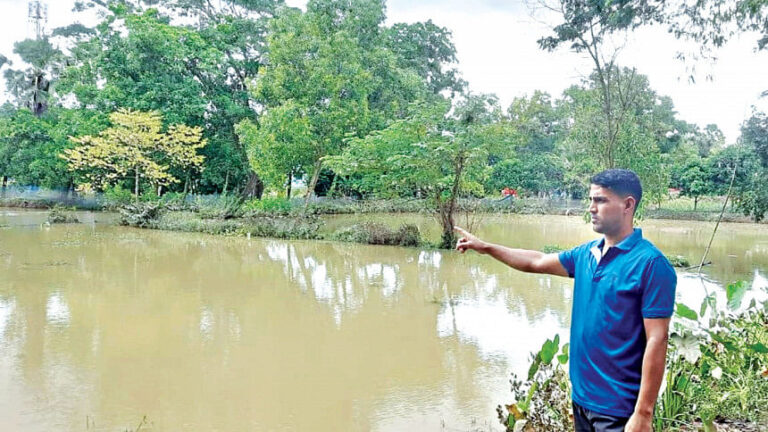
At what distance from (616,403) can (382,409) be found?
7.78 feet

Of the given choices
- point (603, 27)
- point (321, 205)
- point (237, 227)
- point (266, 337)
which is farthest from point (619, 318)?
point (321, 205)

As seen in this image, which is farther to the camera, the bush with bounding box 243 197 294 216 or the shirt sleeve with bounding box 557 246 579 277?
the bush with bounding box 243 197 294 216

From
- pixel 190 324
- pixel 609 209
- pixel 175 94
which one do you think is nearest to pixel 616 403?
pixel 609 209

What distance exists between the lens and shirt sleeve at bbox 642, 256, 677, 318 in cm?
158

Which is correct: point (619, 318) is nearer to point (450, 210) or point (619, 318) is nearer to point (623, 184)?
point (623, 184)

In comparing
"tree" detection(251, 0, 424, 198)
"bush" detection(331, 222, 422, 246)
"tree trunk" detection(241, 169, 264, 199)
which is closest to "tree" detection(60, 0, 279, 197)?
"tree trunk" detection(241, 169, 264, 199)

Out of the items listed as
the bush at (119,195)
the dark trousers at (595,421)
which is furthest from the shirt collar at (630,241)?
the bush at (119,195)

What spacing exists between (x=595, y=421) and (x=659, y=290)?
491mm

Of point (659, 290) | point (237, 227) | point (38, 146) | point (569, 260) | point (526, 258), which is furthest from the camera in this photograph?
point (38, 146)

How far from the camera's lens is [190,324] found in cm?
593

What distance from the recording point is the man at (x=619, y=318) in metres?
1.59

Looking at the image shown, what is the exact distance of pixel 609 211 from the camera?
178 cm

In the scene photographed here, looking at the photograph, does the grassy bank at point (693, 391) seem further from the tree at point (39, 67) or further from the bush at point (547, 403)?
the tree at point (39, 67)

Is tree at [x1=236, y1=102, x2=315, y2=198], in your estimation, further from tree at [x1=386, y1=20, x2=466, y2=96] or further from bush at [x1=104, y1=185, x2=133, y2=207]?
tree at [x1=386, y1=20, x2=466, y2=96]
